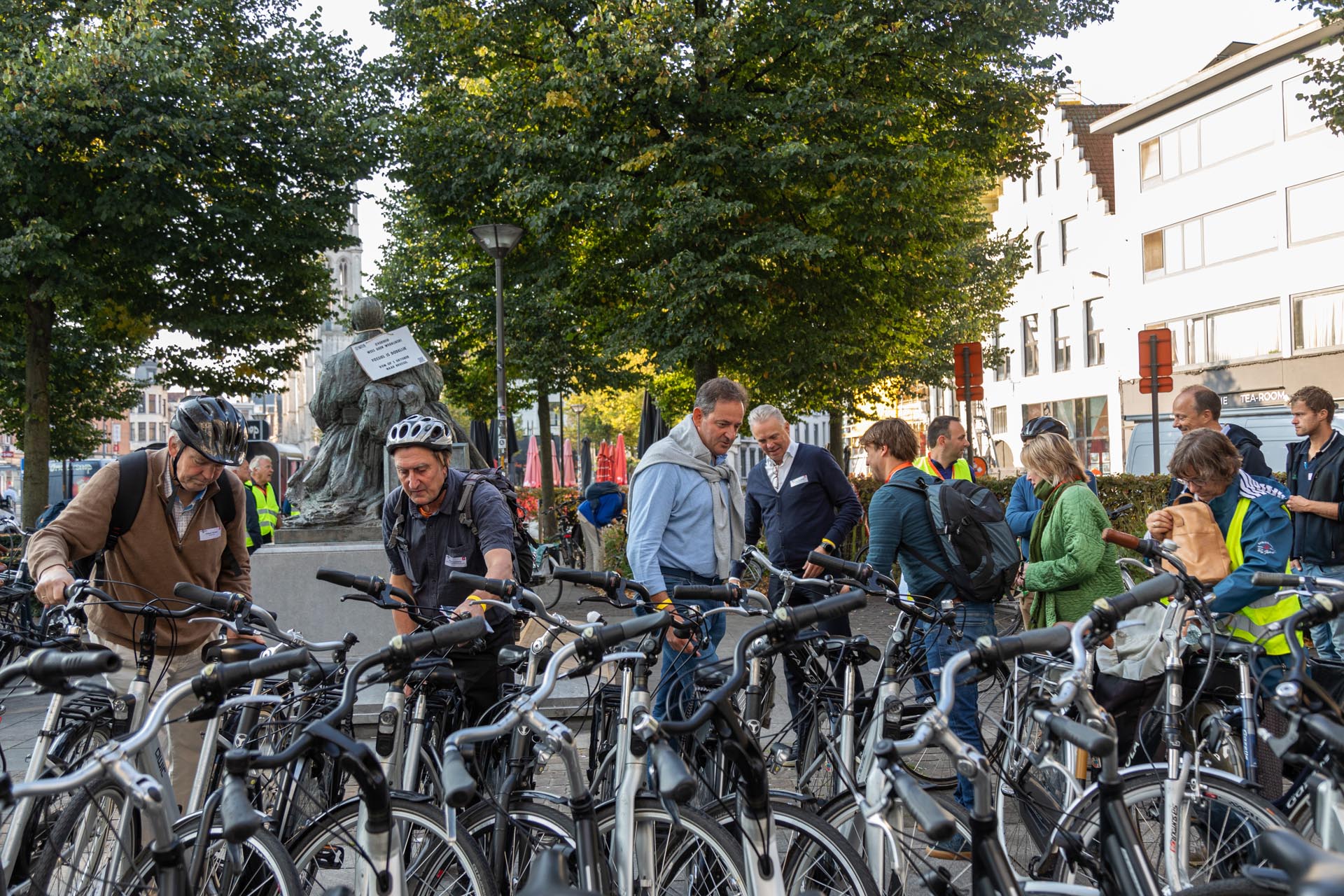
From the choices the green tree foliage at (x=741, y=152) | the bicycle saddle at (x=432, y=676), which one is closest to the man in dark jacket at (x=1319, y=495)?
the bicycle saddle at (x=432, y=676)

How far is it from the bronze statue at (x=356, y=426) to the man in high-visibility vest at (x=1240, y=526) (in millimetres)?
5636

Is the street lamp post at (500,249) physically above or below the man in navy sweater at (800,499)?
above

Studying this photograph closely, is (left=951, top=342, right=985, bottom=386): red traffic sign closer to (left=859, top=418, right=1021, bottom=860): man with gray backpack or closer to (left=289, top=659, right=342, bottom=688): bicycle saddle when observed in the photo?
(left=859, top=418, right=1021, bottom=860): man with gray backpack

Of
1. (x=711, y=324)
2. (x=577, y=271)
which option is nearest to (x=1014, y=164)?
(x=711, y=324)

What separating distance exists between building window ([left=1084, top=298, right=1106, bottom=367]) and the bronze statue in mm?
34871

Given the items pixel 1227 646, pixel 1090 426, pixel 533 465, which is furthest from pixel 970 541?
pixel 1090 426

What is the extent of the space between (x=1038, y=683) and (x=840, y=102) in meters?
12.9

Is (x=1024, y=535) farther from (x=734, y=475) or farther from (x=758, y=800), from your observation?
(x=758, y=800)

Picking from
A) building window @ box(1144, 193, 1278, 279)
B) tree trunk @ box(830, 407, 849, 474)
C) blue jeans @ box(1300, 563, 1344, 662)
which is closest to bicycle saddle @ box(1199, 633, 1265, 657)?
blue jeans @ box(1300, 563, 1344, 662)

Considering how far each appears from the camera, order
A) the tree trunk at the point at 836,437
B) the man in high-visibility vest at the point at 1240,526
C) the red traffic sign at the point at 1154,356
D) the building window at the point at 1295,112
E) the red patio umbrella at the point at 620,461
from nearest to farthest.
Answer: the man in high-visibility vest at the point at 1240,526 → the red traffic sign at the point at 1154,356 → the tree trunk at the point at 836,437 → the red patio umbrella at the point at 620,461 → the building window at the point at 1295,112

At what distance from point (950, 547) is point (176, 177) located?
51.3 feet

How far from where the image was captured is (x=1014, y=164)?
62.0 feet

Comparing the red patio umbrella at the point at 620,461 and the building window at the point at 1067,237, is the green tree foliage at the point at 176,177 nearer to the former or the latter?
the red patio umbrella at the point at 620,461

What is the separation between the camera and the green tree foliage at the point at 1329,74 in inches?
504
